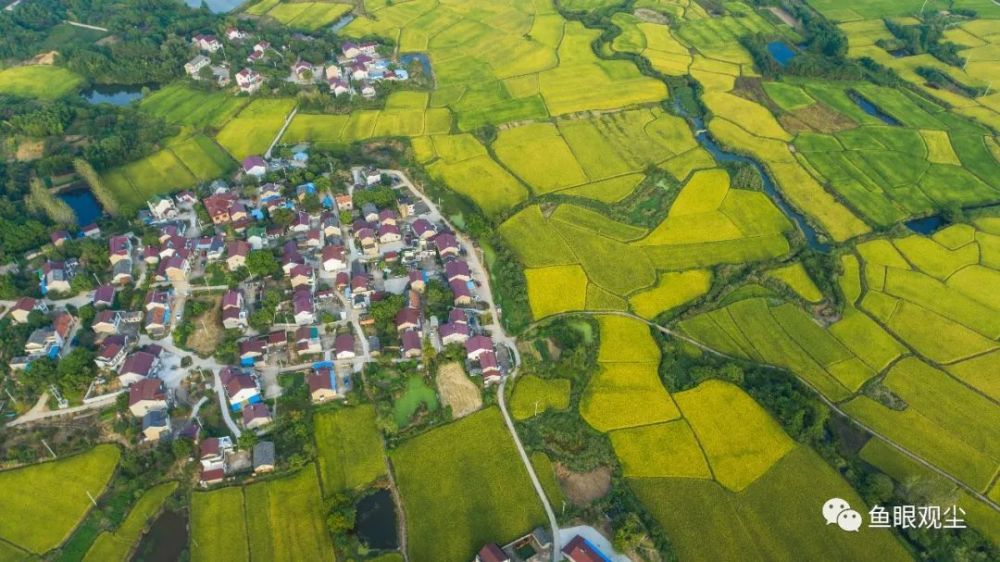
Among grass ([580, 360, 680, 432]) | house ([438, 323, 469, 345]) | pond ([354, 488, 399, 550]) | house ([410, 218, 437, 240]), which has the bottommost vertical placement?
pond ([354, 488, 399, 550])

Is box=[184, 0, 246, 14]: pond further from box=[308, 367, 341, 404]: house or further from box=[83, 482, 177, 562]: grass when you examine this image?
box=[83, 482, 177, 562]: grass

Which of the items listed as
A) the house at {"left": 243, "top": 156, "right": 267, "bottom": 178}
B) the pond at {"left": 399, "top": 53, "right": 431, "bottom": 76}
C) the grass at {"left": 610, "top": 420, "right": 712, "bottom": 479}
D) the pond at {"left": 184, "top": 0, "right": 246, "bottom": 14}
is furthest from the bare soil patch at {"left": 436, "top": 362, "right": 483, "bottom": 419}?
the pond at {"left": 184, "top": 0, "right": 246, "bottom": 14}

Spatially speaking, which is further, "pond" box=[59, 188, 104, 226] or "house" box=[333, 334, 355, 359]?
"pond" box=[59, 188, 104, 226]

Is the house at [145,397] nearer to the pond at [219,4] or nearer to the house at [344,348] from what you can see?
the house at [344,348]

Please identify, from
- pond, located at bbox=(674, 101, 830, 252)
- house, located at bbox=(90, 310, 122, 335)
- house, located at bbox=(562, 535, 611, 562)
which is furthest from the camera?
pond, located at bbox=(674, 101, 830, 252)

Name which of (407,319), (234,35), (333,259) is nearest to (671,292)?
(407,319)

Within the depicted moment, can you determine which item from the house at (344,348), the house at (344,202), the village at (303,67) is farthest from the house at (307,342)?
the village at (303,67)
